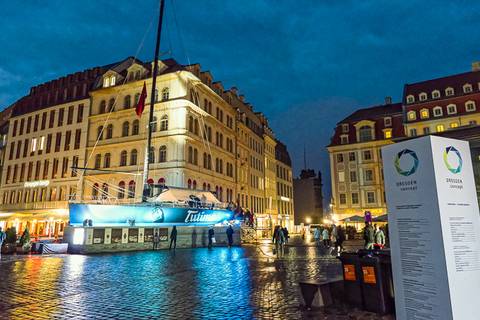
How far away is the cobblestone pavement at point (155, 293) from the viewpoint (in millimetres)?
7000

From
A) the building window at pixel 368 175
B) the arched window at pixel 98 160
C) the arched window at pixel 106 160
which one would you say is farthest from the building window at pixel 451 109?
the arched window at pixel 98 160

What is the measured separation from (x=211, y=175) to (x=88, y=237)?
65.9 ft

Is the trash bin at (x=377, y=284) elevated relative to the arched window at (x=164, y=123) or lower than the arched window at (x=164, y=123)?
lower

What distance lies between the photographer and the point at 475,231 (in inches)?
184

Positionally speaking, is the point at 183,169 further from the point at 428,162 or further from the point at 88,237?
the point at 428,162

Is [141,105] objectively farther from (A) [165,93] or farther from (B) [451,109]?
(B) [451,109]

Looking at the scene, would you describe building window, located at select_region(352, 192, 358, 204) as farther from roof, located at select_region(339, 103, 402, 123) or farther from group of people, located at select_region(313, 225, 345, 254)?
group of people, located at select_region(313, 225, 345, 254)

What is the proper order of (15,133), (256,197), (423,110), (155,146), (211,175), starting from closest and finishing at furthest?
1. (155,146)
2. (211,175)
3. (423,110)
4. (15,133)
5. (256,197)

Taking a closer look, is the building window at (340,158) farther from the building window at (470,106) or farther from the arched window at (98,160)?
the arched window at (98,160)

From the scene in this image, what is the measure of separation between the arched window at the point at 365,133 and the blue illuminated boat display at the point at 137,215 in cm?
3040

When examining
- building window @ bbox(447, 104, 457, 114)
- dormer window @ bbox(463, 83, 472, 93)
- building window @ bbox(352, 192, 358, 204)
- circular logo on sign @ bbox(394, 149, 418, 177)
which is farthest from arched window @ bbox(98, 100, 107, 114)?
dormer window @ bbox(463, 83, 472, 93)

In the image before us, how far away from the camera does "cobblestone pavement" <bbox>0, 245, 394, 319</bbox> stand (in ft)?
23.0

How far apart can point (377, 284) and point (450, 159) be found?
11.3ft

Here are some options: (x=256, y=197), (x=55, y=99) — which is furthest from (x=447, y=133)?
(x=55, y=99)
